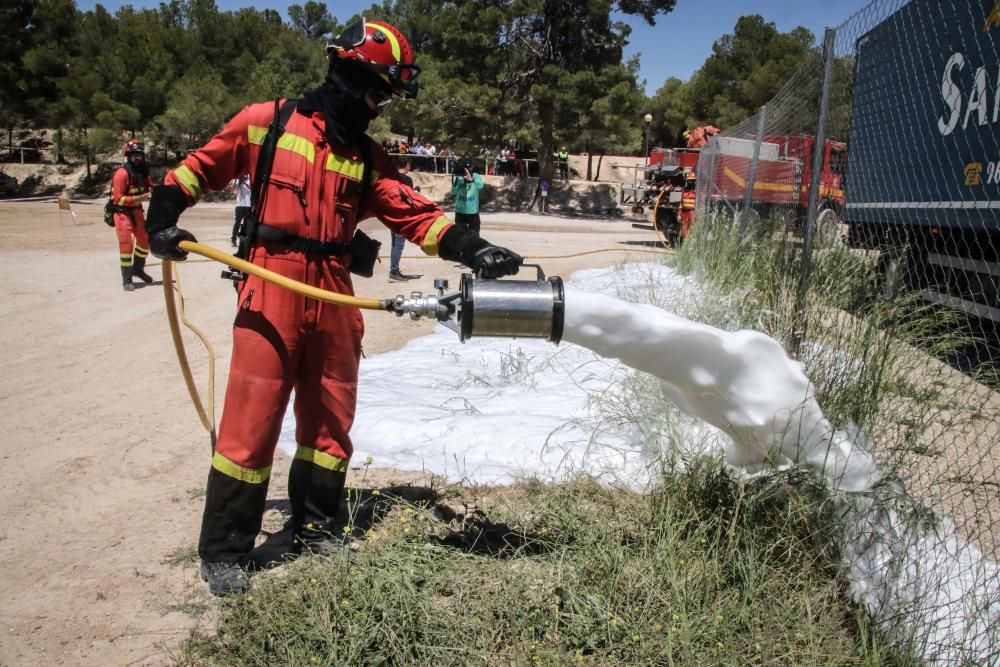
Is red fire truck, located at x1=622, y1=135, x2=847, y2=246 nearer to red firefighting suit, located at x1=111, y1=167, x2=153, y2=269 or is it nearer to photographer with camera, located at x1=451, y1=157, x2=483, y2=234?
photographer with camera, located at x1=451, y1=157, x2=483, y2=234

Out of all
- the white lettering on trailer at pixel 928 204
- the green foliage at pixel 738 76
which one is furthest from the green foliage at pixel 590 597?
the green foliage at pixel 738 76

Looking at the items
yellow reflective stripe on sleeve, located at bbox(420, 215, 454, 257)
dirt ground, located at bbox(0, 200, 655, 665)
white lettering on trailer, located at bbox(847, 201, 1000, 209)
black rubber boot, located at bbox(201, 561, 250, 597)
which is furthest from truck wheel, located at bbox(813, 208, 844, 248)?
black rubber boot, located at bbox(201, 561, 250, 597)

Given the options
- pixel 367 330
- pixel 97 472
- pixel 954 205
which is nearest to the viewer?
pixel 97 472

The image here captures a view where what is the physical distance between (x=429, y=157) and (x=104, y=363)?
27.3m

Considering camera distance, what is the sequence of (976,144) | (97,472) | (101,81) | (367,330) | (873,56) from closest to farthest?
1. (97,472)
2. (976,144)
3. (367,330)
4. (873,56)
5. (101,81)

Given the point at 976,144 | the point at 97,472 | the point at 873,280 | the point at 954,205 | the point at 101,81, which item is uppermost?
the point at 101,81

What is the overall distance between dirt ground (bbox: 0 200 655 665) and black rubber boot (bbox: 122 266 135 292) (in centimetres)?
13

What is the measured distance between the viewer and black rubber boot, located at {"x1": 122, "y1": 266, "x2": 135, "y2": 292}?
8641 millimetres

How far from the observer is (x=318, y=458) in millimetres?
2965

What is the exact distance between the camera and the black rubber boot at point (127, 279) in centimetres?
864

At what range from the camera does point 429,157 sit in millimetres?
31828

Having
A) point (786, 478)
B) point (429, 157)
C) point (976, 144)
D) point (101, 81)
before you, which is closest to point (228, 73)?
point (101, 81)

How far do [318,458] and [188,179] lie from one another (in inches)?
46.3

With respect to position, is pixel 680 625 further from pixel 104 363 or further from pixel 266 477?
pixel 104 363
